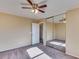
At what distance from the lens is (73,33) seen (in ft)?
10.5

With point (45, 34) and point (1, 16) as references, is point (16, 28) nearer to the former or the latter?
point (1, 16)

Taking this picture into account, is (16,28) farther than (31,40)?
No

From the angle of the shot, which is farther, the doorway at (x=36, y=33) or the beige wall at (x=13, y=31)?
the doorway at (x=36, y=33)

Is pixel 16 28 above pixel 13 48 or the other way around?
above

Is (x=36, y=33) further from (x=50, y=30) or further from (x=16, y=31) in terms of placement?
(x=16, y=31)

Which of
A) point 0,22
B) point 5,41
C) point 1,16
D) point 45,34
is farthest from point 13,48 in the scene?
point 45,34

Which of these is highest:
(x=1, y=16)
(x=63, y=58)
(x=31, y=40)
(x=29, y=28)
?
(x=1, y=16)

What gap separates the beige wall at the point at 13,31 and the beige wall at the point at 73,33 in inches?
127

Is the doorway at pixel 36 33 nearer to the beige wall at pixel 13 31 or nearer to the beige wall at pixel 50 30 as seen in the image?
the beige wall at pixel 13 31

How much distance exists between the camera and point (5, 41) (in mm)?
4012

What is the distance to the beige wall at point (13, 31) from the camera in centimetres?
393

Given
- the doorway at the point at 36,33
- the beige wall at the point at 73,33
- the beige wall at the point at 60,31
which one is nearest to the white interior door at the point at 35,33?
the doorway at the point at 36,33

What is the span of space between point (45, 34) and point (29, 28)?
152 centimetres

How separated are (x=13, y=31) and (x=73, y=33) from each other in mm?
3862
